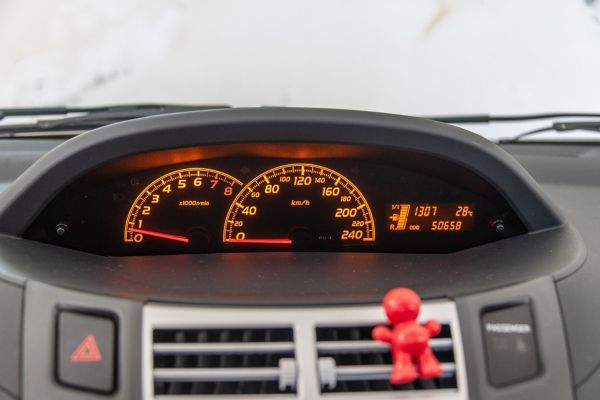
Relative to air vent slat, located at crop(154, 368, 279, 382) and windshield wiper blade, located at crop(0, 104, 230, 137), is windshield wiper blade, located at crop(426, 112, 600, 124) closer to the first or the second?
windshield wiper blade, located at crop(0, 104, 230, 137)

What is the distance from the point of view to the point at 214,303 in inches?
74.2

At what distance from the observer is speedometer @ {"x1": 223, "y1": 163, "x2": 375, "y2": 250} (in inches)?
91.8

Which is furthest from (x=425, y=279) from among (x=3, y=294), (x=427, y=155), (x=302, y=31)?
(x=302, y=31)

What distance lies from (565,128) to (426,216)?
2.73 feet

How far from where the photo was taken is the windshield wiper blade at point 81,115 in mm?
2789

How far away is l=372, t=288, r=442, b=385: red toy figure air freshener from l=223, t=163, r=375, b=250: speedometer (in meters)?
0.59

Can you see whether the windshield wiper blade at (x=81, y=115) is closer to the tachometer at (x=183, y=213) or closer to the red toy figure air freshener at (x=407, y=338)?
the tachometer at (x=183, y=213)

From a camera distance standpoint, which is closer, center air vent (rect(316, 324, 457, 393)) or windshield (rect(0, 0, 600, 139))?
center air vent (rect(316, 324, 457, 393))

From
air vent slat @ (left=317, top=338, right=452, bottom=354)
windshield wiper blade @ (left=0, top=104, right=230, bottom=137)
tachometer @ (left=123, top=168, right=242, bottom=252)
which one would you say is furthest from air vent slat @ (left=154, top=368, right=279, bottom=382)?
windshield wiper blade @ (left=0, top=104, right=230, bottom=137)

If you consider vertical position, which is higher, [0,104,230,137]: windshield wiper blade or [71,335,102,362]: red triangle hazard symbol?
[0,104,230,137]: windshield wiper blade

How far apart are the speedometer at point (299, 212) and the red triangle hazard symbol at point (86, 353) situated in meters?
0.63

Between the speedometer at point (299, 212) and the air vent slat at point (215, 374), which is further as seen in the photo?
the speedometer at point (299, 212)

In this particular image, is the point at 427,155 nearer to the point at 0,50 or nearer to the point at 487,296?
the point at 487,296

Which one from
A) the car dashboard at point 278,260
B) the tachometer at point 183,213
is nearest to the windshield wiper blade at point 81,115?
the car dashboard at point 278,260
